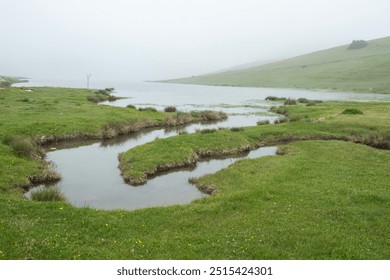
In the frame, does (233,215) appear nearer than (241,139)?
Yes

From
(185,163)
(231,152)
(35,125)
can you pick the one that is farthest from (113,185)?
(35,125)

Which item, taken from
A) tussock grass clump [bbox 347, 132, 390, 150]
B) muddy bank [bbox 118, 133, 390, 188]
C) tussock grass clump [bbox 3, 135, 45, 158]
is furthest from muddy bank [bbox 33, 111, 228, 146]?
tussock grass clump [bbox 347, 132, 390, 150]

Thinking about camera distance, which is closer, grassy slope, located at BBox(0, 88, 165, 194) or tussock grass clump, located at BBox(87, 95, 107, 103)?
grassy slope, located at BBox(0, 88, 165, 194)

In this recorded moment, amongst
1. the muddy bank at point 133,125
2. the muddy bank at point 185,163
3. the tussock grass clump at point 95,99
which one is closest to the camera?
the muddy bank at point 185,163

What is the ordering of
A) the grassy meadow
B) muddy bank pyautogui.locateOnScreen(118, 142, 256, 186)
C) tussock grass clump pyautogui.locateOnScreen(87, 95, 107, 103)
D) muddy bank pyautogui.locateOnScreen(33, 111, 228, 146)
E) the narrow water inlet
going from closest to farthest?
the grassy meadow
the narrow water inlet
muddy bank pyautogui.locateOnScreen(118, 142, 256, 186)
muddy bank pyautogui.locateOnScreen(33, 111, 228, 146)
tussock grass clump pyautogui.locateOnScreen(87, 95, 107, 103)

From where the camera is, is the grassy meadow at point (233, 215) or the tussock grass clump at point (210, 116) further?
the tussock grass clump at point (210, 116)

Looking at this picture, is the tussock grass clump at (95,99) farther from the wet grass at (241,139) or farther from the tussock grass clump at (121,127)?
the wet grass at (241,139)

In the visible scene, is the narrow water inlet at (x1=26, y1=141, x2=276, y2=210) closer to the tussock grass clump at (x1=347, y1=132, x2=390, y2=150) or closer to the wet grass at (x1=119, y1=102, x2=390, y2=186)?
the wet grass at (x1=119, y1=102, x2=390, y2=186)

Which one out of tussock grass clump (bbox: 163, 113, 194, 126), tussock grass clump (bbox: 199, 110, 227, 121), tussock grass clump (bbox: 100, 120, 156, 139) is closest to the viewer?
tussock grass clump (bbox: 100, 120, 156, 139)

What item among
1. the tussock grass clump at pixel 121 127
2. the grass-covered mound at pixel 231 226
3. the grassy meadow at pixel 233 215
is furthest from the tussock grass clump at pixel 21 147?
the grass-covered mound at pixel 231 226

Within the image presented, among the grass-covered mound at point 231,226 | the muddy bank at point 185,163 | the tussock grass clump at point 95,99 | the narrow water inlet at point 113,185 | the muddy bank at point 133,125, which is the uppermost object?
the tussock grass clump at point 95,99

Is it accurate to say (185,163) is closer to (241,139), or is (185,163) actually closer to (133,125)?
(241,139)

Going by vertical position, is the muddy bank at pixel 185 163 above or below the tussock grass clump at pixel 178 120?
below

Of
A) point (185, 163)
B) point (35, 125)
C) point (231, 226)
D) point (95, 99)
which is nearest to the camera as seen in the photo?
point (231, 226)
